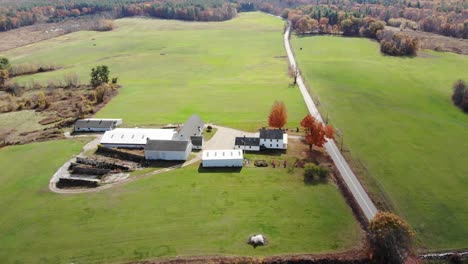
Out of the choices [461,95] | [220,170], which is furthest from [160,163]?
[461,95]

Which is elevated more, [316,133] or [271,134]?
[316,133]

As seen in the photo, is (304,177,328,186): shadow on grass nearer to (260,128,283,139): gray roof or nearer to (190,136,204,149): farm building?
(260,128,283,139): gray roof

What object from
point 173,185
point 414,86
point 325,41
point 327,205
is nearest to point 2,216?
point 173,185

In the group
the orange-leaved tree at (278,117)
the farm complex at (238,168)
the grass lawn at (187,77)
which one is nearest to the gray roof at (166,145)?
the farm complex at (238,168)

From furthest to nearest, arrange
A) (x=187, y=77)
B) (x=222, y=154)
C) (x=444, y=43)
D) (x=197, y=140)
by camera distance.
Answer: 1. (x=444, y=43)
2. (x=187, y=77)
3. (x=197, y=140)
4. (x=222, y=154)

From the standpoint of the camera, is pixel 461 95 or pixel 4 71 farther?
pixel 4 71

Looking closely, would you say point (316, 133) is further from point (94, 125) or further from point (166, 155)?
point (94, 125)

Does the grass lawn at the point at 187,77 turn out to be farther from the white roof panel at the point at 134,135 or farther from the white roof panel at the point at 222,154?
the white roof panel at the point at 222,154
